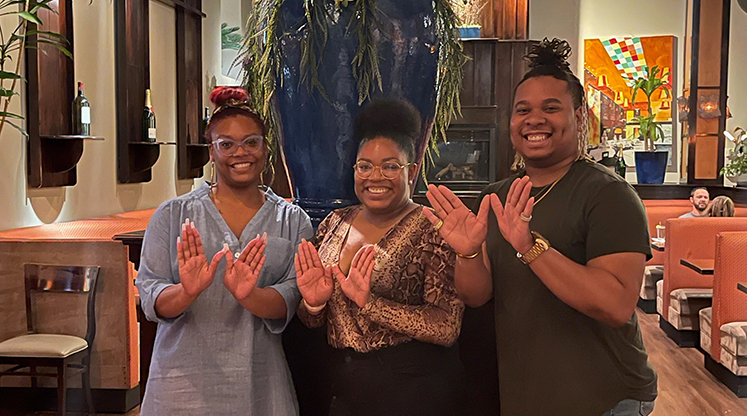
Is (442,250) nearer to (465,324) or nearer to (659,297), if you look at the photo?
(465,324)

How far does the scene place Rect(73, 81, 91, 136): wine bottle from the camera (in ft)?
16.3

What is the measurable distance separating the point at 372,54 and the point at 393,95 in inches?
Result: 4.7

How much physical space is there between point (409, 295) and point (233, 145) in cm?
53

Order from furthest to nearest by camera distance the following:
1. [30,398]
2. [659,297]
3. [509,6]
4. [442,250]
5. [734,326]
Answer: [509,6] < [659,297] < [734,326] < [30,398] < [442,250]

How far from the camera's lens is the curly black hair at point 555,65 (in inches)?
61.3

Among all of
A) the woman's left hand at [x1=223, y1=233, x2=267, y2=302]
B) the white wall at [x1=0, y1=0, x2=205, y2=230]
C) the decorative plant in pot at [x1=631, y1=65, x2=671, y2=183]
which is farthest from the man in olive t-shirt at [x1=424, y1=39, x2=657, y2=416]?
the decorative plant in pot at [x1=631, y1=65, x2=671, y2=183]

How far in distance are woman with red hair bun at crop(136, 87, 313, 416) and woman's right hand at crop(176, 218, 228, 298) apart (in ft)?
0.12

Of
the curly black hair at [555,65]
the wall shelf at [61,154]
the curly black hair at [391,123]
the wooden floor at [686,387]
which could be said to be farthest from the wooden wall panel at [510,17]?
the curly black hair at [555,65]

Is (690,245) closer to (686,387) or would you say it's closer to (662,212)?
(686,387)

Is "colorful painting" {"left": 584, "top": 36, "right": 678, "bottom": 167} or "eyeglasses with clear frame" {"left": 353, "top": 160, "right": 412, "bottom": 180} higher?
"colorful painting" {"left": 584, "top": 36, "right": 678, "bottom": 167}

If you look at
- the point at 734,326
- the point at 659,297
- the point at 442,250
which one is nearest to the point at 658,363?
the point at 734,326

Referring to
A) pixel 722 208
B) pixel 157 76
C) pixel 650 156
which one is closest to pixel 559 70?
pixel 722 208

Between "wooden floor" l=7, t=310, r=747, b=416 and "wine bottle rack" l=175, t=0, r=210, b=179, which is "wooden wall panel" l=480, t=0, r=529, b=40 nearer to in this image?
"wine bottle rack" l=175, t=0, r=210, b=179

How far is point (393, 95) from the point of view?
192 cm
